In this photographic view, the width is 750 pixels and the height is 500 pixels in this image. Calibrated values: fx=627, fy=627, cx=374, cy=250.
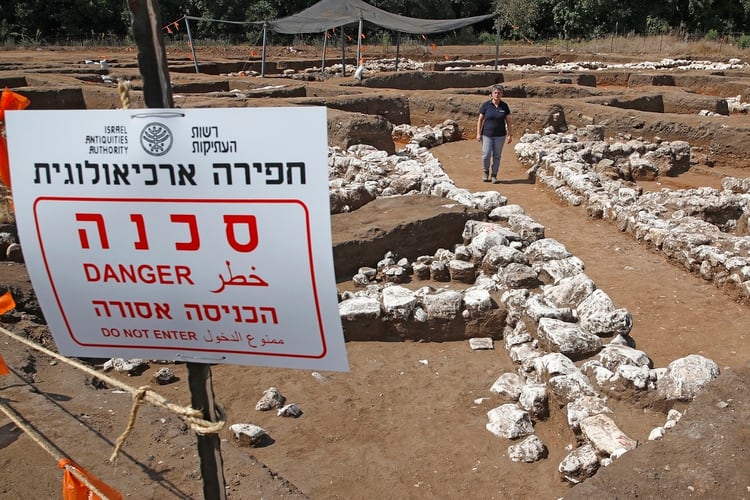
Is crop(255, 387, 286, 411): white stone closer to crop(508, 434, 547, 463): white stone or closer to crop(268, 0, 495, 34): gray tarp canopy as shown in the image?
crop(508, 434, 547, 463): white stone

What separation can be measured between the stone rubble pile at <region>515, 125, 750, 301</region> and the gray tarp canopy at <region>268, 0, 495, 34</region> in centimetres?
757

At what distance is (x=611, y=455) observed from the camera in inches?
132

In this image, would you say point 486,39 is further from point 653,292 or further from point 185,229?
point 185,229

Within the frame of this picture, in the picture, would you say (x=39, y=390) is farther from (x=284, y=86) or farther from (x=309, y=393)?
(x=284, y=86)

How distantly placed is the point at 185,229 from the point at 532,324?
12.3 feet

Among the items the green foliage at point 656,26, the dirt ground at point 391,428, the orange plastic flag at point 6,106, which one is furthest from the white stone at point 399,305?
the green foliage at point 656,26

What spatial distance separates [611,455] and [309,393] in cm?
211

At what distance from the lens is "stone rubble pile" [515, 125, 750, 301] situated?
6387mm

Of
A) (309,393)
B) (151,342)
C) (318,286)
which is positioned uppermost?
(318,286)

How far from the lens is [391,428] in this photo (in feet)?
13.8

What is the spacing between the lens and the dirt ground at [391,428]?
9.50 feet

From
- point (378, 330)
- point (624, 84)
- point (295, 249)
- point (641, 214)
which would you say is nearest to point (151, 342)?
point (295, 249)

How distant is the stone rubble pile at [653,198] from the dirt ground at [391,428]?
14.3 inches

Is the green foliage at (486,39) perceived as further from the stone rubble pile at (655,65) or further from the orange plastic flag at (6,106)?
the orange plastic flag at (6,106)
